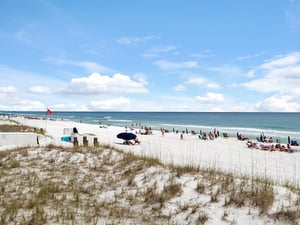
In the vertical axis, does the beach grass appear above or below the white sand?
above

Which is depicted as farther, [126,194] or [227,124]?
[227,124]

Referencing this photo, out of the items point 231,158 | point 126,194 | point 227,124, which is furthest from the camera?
point 227,124

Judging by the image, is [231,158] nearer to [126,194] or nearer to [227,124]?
[126,194]

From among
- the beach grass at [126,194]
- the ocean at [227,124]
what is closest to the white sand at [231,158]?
the beach grass at [126,194]

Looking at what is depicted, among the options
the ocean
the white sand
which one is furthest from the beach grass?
the ocean

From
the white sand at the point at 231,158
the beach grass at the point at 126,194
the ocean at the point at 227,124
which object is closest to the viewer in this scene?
the beach grass at the point at 126,194

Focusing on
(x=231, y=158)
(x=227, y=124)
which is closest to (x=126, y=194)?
(x=231, y=158)

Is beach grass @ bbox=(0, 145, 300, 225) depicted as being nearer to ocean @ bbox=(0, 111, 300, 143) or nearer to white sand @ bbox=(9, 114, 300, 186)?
white sand @ bbox=(9, 114, 300, 186)

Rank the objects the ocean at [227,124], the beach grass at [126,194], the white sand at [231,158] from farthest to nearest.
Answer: the ocean at [227,124] → the white sand at [231,158] → the beach grass at [126,194]

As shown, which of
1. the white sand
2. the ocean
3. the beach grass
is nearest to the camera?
the beach grass

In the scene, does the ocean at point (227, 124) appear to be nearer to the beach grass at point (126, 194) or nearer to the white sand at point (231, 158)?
the white sand at point (231, 158)

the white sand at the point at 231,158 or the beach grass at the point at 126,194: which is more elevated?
the beach grass at the point at 126,194

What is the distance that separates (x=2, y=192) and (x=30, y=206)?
124 centimetres

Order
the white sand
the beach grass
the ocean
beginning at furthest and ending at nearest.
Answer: the ocean
the white sand
the beach grass
